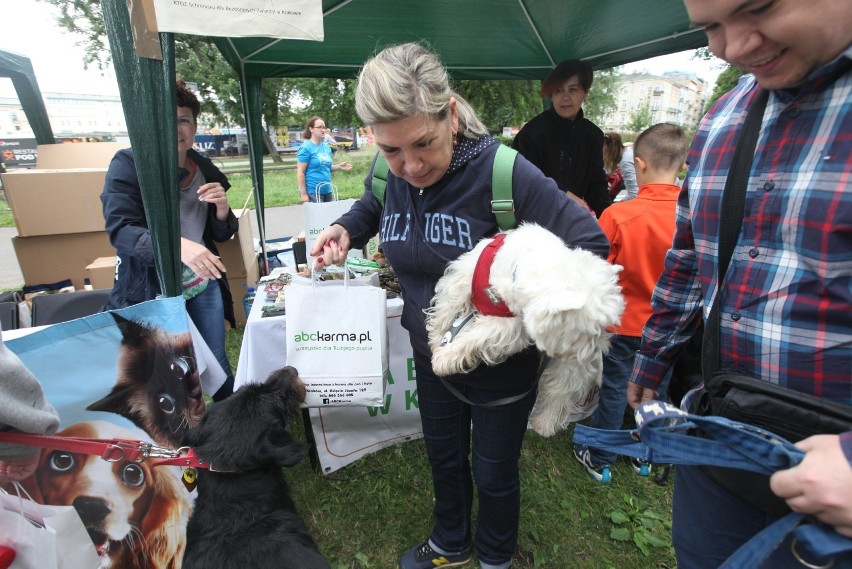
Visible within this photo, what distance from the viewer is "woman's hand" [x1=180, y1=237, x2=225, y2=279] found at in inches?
81.1

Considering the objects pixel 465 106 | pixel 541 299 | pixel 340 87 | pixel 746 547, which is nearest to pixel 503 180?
pixel 465 106

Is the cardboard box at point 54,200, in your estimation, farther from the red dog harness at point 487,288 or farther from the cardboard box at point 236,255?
the red dog harness at point 487,288

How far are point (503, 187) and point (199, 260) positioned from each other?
153 cm

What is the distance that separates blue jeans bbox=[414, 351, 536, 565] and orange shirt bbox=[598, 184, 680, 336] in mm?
1117

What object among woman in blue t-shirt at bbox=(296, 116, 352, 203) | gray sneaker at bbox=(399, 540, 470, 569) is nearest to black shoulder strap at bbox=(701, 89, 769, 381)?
gray sneaker at bbox=(399, 540, 470, 569)

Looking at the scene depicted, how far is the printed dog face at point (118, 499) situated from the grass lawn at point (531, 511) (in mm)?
888

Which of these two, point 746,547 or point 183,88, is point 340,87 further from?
point 746,547

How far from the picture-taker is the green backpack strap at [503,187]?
1.42 meters

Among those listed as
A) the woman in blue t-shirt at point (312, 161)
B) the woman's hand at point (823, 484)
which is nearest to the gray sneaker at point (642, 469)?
the woman's hand at point (823, 484)

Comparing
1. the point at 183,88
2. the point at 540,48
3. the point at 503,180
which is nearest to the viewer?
the point at 503,180

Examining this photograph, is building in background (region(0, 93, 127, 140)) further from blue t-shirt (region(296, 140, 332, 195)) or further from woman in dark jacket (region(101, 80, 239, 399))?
woman in dark jacket (region(101, 80, 239, 399))

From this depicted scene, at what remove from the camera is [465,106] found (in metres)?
1.54

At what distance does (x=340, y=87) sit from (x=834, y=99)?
54.3 ft

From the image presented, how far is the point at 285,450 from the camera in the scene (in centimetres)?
166
